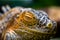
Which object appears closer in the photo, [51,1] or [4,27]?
[4,27]

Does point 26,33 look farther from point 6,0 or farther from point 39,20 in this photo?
point 6,0

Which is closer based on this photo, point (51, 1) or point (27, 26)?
point (27, 26)

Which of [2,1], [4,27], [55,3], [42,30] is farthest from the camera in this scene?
[55,3]

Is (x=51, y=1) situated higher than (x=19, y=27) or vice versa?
(x=19, y=27)

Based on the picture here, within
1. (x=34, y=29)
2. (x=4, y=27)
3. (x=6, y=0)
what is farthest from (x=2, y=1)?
(x=34, y=29)

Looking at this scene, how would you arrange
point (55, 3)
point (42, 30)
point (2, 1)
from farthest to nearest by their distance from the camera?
1. point (55, 3)
2. point (2, 1)
3. point (42, 30)

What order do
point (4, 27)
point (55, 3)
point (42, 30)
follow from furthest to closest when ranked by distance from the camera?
point (55, 3) → point (4, 27) → point (42, 30)

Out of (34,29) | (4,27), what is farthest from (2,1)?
(34,29)

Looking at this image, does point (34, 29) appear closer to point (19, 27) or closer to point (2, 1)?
point (19, 27)

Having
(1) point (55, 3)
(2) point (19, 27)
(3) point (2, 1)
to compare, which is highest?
(2) point (19, 27)
